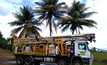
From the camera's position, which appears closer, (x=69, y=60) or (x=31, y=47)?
(x=69, y=60)

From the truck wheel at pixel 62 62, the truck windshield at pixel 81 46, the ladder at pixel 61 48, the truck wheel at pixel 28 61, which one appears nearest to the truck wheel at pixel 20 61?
the truck wheel at pixel 28 61

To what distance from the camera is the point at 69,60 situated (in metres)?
13.2

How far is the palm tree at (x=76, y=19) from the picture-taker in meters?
22.1

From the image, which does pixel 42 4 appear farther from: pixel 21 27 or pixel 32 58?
pixel 32 58

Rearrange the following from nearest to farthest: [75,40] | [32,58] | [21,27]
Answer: [75,40] → [32,58] → [21,27]

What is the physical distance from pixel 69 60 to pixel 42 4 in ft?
45.8

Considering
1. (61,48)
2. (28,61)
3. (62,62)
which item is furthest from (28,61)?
(61,48)

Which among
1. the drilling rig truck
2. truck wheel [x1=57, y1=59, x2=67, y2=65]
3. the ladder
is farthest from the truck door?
truck wheel [x1=57, y1=59, x2=67, y2=65]

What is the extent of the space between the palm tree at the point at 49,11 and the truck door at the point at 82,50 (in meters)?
10.9

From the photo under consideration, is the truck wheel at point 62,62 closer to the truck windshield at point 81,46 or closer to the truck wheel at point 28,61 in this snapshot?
the truck windshield at point 81,46

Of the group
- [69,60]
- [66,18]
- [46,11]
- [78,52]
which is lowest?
[69,60]

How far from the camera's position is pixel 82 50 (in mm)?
12695

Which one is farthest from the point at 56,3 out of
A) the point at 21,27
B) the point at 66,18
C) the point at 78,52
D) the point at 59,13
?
the point at 78,52

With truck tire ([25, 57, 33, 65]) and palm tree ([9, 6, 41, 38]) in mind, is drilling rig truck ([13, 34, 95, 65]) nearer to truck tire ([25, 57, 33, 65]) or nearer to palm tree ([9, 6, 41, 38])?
truck tire ([25, 57, 33, 65])
